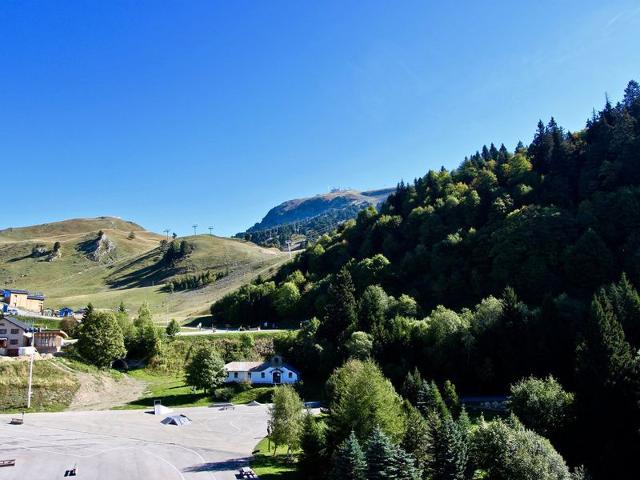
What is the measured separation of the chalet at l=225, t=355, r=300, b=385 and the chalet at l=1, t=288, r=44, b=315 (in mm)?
71988

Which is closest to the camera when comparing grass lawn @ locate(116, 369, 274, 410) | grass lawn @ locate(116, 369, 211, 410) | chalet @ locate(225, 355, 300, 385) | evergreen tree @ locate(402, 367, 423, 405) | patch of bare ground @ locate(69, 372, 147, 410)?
evergreen tree @ locate(402, 367, 423, 405)

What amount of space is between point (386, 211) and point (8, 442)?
335 feet

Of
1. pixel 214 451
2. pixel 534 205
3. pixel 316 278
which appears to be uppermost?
pixel 534 205

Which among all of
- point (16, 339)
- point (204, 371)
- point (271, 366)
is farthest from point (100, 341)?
point (271, 366)

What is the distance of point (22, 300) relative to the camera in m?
119

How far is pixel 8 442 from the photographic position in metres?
45.4

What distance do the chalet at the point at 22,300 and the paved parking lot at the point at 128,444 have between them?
→ 70.8 metres

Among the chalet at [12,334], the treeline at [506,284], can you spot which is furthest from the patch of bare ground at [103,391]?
the treeline at [506,284]

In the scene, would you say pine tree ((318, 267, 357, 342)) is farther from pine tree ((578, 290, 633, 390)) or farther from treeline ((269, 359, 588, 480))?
pine tree ((578, 290, 633, 390))

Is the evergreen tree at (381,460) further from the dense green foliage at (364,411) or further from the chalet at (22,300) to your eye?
the chalet at (22,300)

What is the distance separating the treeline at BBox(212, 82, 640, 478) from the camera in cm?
4159

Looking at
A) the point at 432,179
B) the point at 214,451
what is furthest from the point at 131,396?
the point at 432,179

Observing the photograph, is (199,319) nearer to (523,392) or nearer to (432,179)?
(432,179)

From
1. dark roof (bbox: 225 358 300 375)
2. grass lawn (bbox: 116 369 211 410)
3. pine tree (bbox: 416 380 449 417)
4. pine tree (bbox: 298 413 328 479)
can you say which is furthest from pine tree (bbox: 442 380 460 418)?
grass lawn (bbox: 116 369 211 410)
